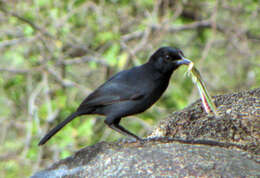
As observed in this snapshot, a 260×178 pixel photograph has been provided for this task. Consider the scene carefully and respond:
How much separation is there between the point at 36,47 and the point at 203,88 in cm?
484

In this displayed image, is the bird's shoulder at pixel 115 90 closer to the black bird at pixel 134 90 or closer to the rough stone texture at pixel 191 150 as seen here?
the black bird at pixel 134 90

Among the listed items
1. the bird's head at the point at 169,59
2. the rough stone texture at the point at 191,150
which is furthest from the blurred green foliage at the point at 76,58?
the rough stone texture at the point at 191,150

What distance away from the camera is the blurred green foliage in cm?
749

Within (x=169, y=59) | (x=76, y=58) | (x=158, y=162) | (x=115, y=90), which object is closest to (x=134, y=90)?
(x=115, y=90)

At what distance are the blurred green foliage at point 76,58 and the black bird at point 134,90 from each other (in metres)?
2.36

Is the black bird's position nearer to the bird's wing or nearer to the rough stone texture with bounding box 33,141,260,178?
the bird's wing

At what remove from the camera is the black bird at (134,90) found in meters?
4.59

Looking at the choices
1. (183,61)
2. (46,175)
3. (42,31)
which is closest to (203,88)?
(183,61)

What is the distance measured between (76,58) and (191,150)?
17.0 ft

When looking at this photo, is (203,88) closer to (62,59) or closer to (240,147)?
(240,147)

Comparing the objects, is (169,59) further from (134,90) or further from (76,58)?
(76,58)

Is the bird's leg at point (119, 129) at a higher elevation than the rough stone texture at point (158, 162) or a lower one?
lower

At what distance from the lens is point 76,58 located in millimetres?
8344

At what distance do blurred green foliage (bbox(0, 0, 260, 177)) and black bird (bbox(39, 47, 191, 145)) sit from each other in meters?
2.36
